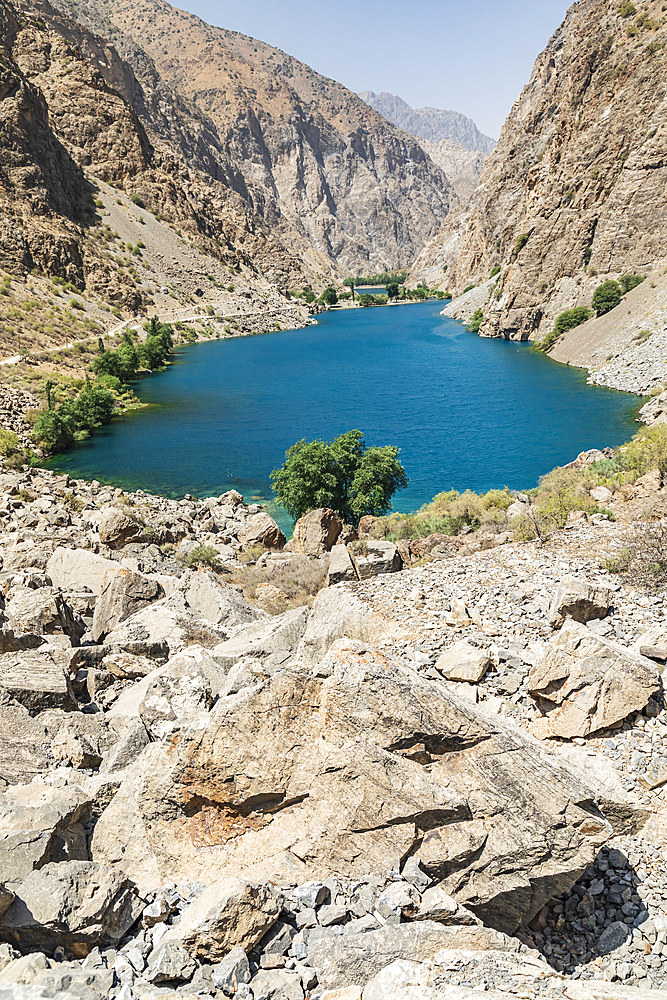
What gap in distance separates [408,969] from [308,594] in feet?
38.1

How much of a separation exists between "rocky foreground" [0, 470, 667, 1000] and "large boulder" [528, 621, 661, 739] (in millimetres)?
25

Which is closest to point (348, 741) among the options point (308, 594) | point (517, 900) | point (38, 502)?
point (517, 900)

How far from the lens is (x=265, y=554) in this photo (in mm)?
20312

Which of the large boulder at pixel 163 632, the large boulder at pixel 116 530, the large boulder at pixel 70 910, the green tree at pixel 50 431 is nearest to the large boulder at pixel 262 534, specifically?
the large boulder at pixel 116 530

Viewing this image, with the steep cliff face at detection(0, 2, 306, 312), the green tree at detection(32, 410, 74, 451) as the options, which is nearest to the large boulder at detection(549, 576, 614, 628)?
the green tree at detection(32, 410, 74, 451)

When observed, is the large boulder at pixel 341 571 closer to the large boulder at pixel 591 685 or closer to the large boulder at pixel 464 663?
the large boulder at pixel 464 663

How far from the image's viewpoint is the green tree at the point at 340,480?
24.7 metres

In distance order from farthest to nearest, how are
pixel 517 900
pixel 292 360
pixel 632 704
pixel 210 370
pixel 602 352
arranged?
pixel 292 360 < pixel 210 370 < pixel 602 352 < pixel 632 704 < pixel 517 900

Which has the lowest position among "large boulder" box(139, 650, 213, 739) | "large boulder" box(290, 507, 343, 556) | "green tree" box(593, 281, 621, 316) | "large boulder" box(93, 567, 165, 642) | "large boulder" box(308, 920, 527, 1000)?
"large boulder" box(290, 507, 343, 556)

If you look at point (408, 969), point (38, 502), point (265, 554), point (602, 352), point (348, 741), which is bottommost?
point (38, 502)

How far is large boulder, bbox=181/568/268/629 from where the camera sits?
12.0 m

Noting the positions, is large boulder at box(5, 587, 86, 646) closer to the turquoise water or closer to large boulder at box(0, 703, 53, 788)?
large boulder at box(0, 703, 53, 788)

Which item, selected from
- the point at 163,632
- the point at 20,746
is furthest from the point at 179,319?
the point at 20,746

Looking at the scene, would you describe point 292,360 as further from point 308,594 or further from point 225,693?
point 225,693
